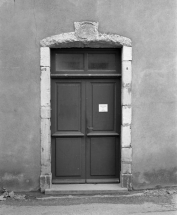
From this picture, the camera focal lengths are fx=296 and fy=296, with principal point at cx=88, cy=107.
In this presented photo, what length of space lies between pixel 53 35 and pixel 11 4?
0.96 meters

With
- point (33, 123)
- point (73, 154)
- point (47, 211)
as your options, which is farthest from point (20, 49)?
point (47, 211)

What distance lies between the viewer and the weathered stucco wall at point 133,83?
18.0 feet

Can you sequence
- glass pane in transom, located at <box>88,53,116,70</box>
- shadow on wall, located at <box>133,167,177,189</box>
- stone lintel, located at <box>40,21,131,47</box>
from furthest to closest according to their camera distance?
1. glass pane in transom, located at <box>88,53,116,70</box>
2. shadow on wall, located at <box>133,167,177,189</box>
3. stone lintel, located at <box>40,21,131,47</box>

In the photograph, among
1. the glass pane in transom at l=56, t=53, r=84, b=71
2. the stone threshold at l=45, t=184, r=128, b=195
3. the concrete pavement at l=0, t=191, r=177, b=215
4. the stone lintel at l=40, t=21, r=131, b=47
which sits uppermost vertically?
the stone lintel at l=40, t=21, r=131, b=47

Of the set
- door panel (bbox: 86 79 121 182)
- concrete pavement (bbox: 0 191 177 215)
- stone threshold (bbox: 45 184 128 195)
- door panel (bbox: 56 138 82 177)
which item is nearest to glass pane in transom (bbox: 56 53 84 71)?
door panel (bbox: 86 79 121 182)

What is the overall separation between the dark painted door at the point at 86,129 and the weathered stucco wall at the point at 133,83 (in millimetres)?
401

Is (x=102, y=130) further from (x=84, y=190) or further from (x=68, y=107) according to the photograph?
(x=84, y=190)

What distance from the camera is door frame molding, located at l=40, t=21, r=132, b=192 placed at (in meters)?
5.47

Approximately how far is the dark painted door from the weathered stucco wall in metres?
0.40

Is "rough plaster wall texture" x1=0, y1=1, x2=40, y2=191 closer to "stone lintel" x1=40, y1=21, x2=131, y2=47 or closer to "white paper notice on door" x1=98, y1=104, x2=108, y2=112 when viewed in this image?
"stone lintel" x1=40, y1=21, x2=131, y2=47

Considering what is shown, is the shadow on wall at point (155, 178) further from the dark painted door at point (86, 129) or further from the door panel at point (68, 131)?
the door panel at point (68, 131)

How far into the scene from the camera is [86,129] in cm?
586

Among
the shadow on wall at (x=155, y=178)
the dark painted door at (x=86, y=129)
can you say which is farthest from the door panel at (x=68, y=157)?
the shadow on wall at (x=155, y=178)

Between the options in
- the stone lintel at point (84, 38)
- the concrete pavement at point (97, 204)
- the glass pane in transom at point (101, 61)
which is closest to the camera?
the concrete pavement at point (97, 204)
